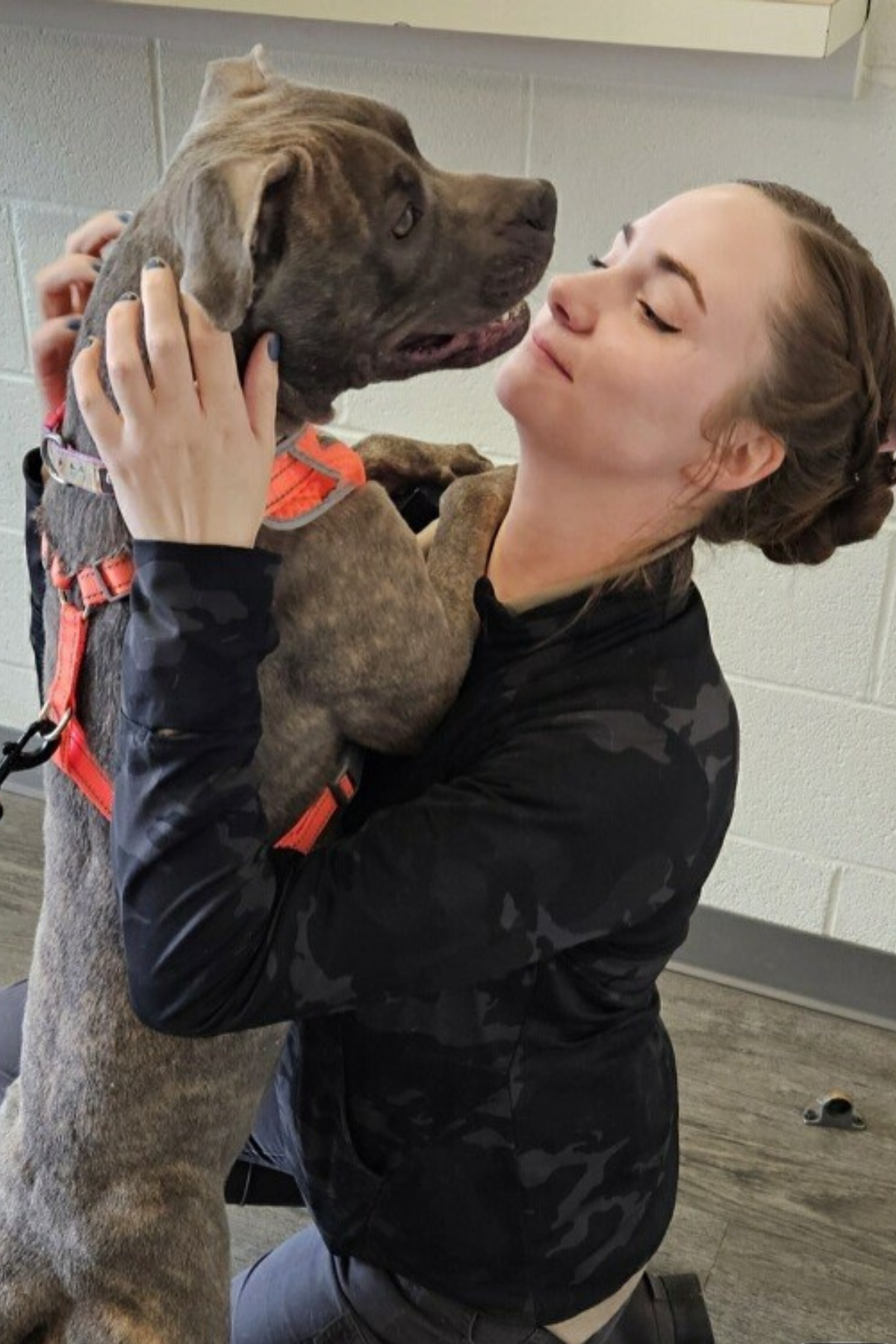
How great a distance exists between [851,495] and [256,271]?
652 millimetres

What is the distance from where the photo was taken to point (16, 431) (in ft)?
10.0

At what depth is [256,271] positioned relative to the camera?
1.25m

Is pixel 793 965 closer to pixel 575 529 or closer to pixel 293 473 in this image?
pixel 575 529

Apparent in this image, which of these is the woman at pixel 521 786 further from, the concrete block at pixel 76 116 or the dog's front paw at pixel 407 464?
the concrete block at pixel 76 116

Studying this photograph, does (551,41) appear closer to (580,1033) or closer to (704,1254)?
(580,1033)

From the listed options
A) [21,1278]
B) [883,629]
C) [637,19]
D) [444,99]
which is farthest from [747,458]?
[444,99]

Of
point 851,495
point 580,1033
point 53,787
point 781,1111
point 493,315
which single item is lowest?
point 781,1111

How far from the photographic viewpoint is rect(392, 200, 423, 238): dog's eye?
53.7 inches

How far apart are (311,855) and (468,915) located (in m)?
0.15

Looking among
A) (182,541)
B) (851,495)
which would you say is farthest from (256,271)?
(851,495)

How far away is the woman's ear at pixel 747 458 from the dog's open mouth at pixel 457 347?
10.0 inches

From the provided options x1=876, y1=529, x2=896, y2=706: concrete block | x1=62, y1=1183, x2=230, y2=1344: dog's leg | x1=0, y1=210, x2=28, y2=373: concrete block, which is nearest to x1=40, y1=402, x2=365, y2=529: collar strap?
x1=62, y1=1183, x2=230, y2=1344: dog's leg

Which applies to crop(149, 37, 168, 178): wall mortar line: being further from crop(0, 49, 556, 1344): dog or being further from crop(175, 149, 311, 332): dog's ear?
crop(175, 149, 311, 332): dog's ear

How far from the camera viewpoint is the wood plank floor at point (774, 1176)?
2.26m
